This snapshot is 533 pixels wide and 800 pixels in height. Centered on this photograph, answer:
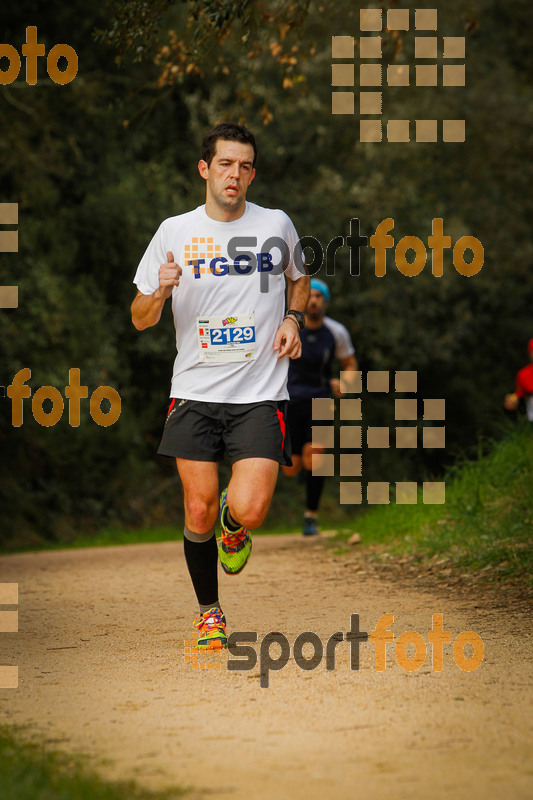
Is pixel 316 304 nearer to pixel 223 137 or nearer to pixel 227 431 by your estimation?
pixel 223 137

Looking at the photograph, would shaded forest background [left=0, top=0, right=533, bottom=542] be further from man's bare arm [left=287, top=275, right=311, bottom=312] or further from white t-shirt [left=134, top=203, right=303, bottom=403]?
white t-shirt [left=134, top=203, right=303, bottom=403]

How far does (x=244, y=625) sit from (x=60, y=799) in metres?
2.87

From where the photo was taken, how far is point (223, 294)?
5117mm

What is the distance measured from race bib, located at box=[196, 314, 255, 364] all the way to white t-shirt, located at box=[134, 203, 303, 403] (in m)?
0.01

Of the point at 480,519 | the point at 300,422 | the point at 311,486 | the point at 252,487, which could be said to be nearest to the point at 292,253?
the point at 252,487

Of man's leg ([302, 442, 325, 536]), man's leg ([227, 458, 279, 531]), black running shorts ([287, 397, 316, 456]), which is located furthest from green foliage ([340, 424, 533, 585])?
man's leg ([227, 458, 279, 531])

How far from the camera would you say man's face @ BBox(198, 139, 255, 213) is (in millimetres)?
5172

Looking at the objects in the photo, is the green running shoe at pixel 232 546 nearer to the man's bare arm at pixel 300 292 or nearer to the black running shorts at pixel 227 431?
the black running shorts at pixel 227 431

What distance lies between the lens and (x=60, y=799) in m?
2.95

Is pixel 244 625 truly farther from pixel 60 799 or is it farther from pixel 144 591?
pixel 60 799

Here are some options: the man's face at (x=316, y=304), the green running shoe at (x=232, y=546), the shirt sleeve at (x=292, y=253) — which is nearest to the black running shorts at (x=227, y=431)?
the green running shoe at (x=232, y=546)

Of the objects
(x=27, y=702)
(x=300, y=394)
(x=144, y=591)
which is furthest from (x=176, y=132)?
(x=27, y=702)

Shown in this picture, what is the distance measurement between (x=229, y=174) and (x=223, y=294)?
1.95ft

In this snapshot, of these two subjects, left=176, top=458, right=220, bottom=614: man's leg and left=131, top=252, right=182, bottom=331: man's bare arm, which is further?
left=176, top=458, right=220, bottom=614: man's leg
